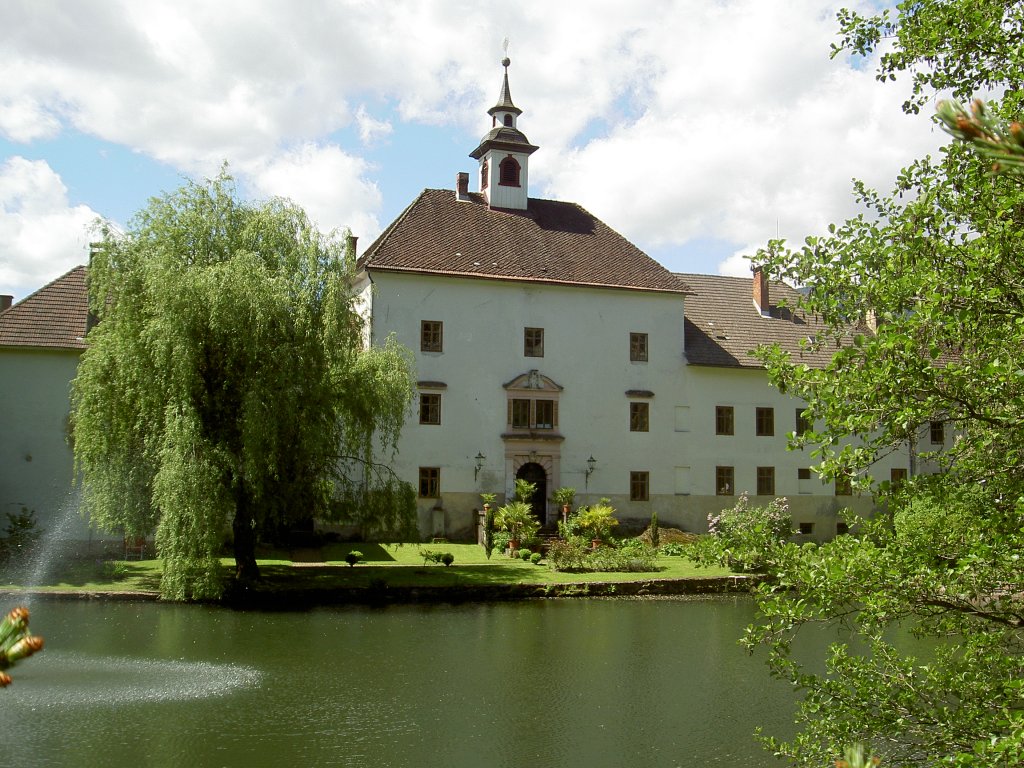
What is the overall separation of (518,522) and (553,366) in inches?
270

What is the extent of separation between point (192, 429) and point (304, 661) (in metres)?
6.33

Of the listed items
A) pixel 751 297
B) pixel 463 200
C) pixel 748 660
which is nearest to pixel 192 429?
pixel 748 660

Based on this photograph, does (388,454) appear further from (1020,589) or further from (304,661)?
(1020,589)

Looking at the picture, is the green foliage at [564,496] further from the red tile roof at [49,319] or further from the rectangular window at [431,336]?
the red tile roof at [49,319]

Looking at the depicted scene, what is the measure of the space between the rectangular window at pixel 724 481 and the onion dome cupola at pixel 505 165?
37.5ft

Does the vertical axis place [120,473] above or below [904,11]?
below

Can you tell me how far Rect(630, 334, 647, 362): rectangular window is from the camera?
108ft

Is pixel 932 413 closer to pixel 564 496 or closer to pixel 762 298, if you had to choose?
pixel 564 496

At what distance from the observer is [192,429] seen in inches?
750

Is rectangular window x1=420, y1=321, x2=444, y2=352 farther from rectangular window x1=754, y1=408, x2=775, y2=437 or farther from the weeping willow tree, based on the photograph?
rectangular window x1=754, y1=408, x2=775, y2=437

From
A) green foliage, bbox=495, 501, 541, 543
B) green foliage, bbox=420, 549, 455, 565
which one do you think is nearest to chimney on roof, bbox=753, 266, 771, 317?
green foliage, bbox=495, 501, 541, 543

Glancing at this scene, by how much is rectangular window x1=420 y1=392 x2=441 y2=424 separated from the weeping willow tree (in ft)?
28.5

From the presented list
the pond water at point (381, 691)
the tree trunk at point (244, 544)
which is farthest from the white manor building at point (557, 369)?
the pond water at point (381, 691)

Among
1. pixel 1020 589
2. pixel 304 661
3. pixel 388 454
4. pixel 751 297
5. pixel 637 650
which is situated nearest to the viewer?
pixel 1020 589
